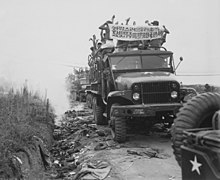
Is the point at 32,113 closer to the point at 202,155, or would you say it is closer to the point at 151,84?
the point at 151,84

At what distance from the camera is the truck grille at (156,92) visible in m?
6.63

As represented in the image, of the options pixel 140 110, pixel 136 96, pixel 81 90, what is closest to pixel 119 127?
pixel 140 110

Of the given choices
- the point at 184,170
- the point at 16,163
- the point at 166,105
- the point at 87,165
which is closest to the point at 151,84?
the point at 166,105

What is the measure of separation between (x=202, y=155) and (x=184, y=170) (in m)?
0.22

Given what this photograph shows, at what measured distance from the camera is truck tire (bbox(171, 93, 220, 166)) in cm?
260

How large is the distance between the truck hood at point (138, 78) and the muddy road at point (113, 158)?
1.30 m

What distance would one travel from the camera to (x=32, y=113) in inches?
333

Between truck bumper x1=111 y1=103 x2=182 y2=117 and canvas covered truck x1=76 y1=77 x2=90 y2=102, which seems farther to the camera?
canvas covered truck x1=76 y1=77 x2=90 y2=102

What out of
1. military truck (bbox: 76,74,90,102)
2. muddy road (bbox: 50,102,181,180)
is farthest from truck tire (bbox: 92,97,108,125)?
military truck (bbox: 76,74,90,102)

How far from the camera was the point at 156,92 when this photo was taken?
664cm

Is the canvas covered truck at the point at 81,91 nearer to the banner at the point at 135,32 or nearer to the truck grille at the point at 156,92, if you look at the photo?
the banner at the point at 135,32

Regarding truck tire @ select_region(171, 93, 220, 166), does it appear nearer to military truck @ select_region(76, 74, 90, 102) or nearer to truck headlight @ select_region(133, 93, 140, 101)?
truck headlight @ select_region(133, 93, 140, 101)

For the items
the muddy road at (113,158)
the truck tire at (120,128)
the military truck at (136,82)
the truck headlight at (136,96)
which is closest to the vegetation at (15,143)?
the muddy road at (113,158)

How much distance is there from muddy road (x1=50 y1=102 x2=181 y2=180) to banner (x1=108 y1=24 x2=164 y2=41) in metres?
2.89
